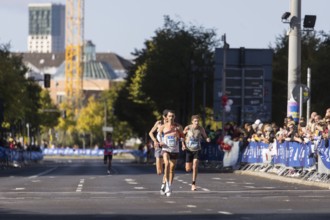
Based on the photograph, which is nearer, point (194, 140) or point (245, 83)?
point (194, 140)

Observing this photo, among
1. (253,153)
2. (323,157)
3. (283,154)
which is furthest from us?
(253,153)

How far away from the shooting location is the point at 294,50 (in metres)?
44.2

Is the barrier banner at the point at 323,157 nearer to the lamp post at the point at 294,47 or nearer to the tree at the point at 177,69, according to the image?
the lamp post at the point at 294,47

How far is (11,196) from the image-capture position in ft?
94.7

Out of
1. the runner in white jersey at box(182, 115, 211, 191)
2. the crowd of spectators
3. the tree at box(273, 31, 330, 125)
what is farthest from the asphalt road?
the tree at box(273, 31, 330, 125)

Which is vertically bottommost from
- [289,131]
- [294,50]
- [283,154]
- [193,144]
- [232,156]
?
[232,156]

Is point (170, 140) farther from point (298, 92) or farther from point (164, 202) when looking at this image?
point (298, 92)

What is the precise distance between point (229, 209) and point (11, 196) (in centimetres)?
755

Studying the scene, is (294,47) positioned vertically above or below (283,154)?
above

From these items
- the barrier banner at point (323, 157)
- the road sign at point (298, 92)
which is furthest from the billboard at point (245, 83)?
the barrier banner at point (323, 157)

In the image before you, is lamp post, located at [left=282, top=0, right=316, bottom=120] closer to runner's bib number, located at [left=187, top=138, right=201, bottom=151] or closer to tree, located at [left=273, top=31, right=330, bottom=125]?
runner's bib number, located at [left=187, top=138, right=201, bottom=151]

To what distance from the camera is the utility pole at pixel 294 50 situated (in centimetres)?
4391

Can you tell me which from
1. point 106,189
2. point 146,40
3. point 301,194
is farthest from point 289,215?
point 146,40

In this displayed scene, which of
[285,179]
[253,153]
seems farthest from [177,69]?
[285,179]
